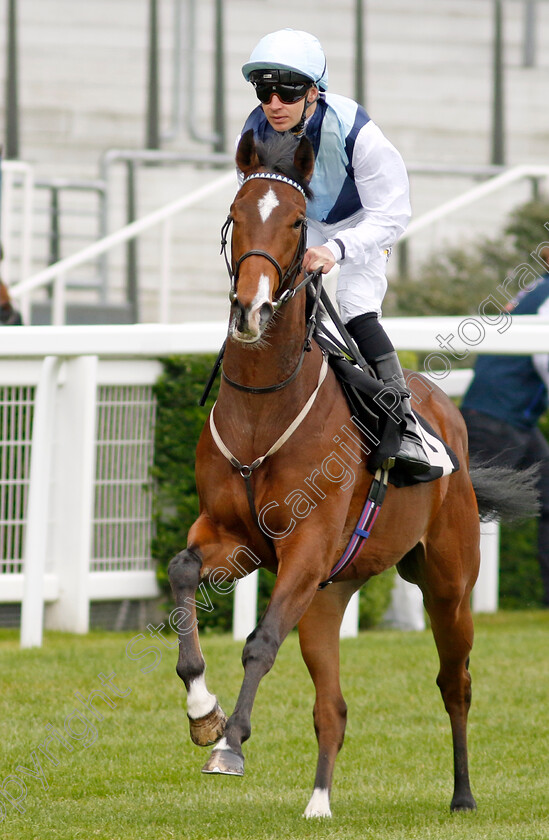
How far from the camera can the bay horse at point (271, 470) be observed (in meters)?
3.80

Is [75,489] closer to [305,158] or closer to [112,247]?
[305,158]

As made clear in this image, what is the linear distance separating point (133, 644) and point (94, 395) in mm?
1217

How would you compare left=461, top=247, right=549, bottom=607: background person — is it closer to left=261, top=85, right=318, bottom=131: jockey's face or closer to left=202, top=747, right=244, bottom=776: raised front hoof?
left=261, top=85, right=318, bottom=131: jockey's face

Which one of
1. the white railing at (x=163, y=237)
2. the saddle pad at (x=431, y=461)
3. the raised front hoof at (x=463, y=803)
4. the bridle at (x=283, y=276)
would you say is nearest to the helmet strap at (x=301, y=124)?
the bridle at (x=283, y=276)

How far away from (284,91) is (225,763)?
194 cm

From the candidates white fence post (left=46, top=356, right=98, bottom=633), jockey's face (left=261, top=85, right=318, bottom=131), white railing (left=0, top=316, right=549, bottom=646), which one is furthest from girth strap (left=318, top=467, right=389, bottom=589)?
white fence post (left=46, top=356, right=98, bottom=633)

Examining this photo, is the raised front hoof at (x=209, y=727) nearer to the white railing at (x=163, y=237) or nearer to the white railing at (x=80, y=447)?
the white railing at (x=80, y=447)

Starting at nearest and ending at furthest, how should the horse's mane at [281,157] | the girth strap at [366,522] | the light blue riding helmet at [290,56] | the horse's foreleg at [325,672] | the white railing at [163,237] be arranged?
the horse's mane at [281,157] → the light blue riding helmet at [290,56] → the girth strap at [366,522] → the horse's foreleg at [325,672] → the white railing at [163,237]

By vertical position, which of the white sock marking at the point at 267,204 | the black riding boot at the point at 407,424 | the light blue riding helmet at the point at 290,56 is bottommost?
the black riding boot at the point at 407,424

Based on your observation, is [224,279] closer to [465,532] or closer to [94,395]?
[94,395]

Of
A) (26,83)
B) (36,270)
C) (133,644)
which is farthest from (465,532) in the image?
(26,83)

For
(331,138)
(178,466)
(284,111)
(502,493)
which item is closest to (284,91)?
(284,111)

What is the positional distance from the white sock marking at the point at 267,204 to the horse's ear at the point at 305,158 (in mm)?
200

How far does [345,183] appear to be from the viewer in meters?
4.48
